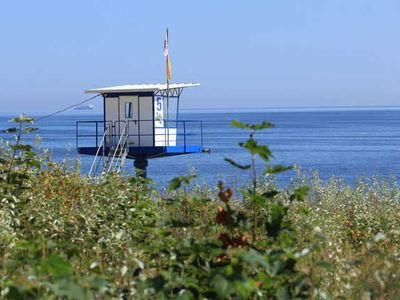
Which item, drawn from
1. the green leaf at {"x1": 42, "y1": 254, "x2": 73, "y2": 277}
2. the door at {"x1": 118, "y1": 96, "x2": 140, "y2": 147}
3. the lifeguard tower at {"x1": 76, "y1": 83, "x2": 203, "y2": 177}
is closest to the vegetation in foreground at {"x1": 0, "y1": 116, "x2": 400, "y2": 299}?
the green leaf at {"x1": 42, "y1": 254, "x2": 73, "y2": 277}

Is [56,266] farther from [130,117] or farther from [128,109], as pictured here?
[128,109]

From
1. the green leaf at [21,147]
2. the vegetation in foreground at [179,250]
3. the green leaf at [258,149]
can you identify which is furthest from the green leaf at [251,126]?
the green leaf at [21,147]

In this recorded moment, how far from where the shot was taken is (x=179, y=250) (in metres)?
5.93

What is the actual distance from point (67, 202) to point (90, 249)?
354 centimetres

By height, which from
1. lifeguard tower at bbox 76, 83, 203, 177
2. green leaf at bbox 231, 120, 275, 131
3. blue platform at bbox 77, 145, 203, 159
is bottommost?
blue platform at bbox 77, 145, 203, 159

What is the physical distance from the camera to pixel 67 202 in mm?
11703

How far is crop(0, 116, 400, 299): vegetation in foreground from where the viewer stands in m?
5.34

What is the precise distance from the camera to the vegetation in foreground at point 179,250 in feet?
17.5

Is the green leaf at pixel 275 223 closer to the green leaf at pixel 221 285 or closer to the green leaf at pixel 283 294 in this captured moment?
the green leaf at pixel 283 294

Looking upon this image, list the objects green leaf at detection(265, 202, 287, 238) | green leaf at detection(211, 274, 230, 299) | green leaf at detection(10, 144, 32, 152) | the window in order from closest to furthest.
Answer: green leaf at detection(211, 274, 230, 299)
green leaf at detection(265, 202, 287, 238)
green leaf at detection(10, 144, 32, 152)
the window

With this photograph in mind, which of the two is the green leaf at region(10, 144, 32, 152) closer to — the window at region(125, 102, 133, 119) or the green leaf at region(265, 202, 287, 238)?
the green leaf at region(265, 202, 287, 238)

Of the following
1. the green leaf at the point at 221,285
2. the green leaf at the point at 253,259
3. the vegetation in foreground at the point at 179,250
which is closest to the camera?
the green leaf at the point at 221,285

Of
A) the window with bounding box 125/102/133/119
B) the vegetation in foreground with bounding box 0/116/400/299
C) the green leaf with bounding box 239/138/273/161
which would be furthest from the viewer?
the window with bounding box 125/102/133/119

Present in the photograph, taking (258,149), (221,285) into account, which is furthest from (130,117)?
(221,285)
